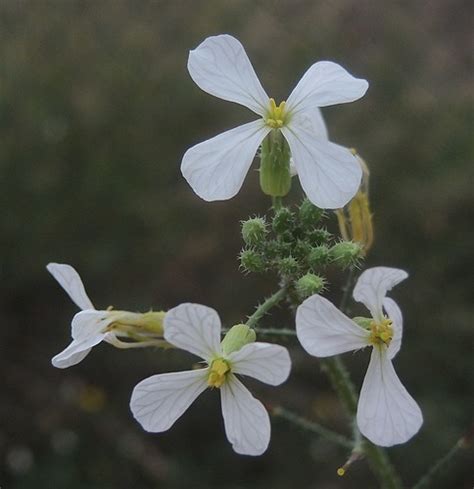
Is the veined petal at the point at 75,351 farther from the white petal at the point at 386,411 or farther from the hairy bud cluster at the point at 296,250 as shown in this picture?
the white petal at the point at 386,411

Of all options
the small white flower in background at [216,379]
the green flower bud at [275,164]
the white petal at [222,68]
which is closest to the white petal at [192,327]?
the small white flower in background at [216,379]

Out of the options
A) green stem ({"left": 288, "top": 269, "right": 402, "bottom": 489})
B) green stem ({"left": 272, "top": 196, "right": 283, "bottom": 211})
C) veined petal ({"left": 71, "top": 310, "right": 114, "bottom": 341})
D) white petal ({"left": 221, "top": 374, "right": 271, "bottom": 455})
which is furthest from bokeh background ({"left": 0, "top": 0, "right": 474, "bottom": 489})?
white petal ({"left": 221, "top": 374, "right": 271, "bottom": 455})

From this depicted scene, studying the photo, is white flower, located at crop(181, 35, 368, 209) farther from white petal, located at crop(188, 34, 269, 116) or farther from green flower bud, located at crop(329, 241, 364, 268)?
green flower bud, located at crop(329, 241, 364, 268)

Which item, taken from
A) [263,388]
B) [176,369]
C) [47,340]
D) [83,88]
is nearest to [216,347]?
[176,369]

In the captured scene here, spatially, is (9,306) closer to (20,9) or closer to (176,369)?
(176,369)

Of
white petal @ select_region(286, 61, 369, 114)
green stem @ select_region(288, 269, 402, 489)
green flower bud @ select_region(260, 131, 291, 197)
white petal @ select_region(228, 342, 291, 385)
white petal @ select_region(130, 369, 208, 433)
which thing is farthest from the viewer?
green stem @ select_region(288, 269, 402, 489)

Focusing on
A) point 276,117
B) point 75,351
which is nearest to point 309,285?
point 276,117
